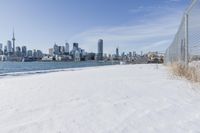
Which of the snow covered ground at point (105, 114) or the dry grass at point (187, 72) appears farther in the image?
the dry grass at point (187, 72)

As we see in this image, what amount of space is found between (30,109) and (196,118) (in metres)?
2.31

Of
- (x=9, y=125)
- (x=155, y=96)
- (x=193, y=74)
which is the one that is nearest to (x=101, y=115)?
(x=9, y=125)

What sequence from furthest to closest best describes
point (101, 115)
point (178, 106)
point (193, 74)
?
point (193, 74) < point (178, 106) < point (101, 115)

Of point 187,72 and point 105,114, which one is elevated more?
point 187,72

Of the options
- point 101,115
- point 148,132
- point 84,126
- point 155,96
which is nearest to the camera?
point 148,132

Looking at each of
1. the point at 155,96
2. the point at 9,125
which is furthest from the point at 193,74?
the point at 9,125

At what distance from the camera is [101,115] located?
3713 mm

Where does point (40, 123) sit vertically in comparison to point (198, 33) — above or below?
below

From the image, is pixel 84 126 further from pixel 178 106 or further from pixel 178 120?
pixel 178 106

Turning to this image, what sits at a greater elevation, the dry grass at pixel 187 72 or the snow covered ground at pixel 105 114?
the dry grass at pixel 187 72

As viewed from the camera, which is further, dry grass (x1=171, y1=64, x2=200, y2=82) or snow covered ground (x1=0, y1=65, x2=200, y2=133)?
dry grass (x1=171, y1=64, x2=200, y2=82)

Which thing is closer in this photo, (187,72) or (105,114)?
(105,114)

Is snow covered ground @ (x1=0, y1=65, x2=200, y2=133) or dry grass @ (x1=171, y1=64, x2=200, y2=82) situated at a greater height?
dry grass @ (x1=171, y1=64, x2=200, y2=82)

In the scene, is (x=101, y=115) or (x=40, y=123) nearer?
(x=40, y=123)
